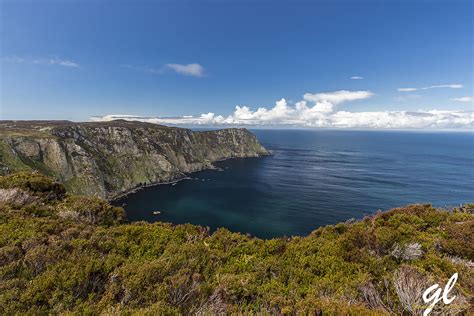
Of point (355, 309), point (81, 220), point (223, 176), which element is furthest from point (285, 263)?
point (223, 176)

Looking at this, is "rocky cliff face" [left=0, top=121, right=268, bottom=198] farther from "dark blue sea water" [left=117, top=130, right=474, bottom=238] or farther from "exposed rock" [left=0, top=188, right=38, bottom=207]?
"exposed rock" [left=0, top=188, right=38, bottom=207]

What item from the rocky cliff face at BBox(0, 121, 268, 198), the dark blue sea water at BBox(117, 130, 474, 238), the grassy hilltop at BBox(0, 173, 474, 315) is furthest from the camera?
the rocky cliff face at BBox(0, 121, 268, 198)

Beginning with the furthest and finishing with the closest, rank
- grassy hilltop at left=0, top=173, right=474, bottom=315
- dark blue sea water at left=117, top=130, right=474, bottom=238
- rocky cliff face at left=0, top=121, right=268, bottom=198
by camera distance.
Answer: rocky cliff face at left=0, top=121, right=268, bottom=198
dark blue sea water at left=117, top=130, right=474, bottom=238
grassy hilltop at left=0, top=173, right=474, bottom=315

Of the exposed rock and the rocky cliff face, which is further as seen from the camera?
the rocky cliff face

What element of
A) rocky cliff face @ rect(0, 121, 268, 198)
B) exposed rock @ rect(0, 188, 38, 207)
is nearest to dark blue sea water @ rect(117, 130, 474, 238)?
rocky cliff face @ rect(0, 121, 268, 198)

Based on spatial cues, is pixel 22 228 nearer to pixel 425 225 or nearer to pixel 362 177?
pixel 425 225

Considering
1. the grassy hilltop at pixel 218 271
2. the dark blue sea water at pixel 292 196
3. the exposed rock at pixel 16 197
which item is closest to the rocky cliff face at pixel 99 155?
the dark blue sea water at pixel 292 196

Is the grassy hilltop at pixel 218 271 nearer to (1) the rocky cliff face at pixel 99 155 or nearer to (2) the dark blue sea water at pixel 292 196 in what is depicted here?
(2) the dark blue sea water at pixel 292 196

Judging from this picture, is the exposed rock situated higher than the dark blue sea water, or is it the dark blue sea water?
the exposed rock

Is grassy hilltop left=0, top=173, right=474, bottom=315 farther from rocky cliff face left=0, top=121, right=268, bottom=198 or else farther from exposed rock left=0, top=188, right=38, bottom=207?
rocky cliff face left=0, top=121, right=268, bottom=198
